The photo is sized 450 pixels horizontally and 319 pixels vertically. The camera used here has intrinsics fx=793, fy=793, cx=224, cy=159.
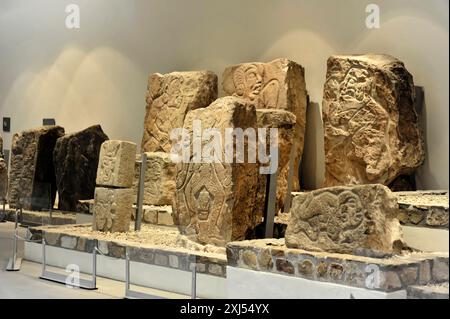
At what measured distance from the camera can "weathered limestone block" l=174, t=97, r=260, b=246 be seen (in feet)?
17.4

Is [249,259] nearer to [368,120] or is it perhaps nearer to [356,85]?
[368,120]

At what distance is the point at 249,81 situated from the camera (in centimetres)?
688

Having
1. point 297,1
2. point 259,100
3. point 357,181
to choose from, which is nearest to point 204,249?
point 357,181

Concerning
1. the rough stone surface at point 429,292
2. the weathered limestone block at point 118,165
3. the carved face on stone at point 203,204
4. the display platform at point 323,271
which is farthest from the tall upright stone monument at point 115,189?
the rough stone surface at point 429,292

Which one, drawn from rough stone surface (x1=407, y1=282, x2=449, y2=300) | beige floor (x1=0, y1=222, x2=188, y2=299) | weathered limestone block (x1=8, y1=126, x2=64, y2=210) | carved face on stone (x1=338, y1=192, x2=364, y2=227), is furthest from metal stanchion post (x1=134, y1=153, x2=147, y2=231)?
rough stone surface (x1=407, y1=282, x2=449, y2=300)

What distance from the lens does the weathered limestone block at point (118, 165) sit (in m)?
6.25

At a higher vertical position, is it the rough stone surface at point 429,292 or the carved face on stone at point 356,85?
the carved face on stone at point 356,85

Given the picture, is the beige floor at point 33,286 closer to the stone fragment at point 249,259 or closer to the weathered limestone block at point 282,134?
the stone fragment at point 249,259

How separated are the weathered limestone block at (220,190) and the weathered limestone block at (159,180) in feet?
4.51

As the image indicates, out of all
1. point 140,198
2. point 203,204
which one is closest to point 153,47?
point 140,198

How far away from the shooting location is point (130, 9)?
7129 millimetres

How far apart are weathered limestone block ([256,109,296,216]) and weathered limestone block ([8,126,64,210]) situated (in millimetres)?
1805

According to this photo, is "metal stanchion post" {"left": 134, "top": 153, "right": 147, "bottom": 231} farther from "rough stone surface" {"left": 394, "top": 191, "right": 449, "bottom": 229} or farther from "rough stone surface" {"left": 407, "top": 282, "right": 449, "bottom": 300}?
"rough stone surface" {"left": 407, "top": 282, "right": 449, "bottom": 300}

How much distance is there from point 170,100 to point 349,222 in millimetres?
3508
